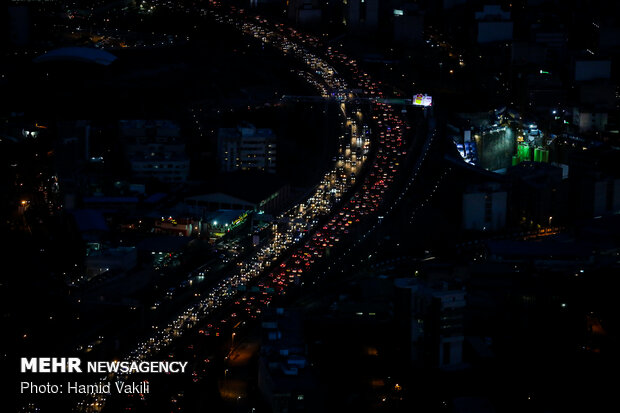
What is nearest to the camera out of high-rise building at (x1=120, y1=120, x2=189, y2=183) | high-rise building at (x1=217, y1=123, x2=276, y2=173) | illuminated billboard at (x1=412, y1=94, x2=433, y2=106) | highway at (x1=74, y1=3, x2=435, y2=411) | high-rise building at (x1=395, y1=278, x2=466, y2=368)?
high-rise building at (x1=395, y1=278, x2=466, y2=368)

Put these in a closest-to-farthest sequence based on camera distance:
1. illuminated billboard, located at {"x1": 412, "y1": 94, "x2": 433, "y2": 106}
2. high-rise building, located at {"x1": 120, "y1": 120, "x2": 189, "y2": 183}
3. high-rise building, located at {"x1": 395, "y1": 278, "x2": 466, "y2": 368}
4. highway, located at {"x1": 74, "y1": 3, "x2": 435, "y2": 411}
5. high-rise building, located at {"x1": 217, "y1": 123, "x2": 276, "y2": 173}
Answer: high-rise building, located at {"x1": 395, "y1": 278, "x2": 466, "y2": 368}
highway, located at {"x1": 74, "y1": 3, "x2": 435, "y2": 411}
high-rise building, located at {"x1": 120, "y1": 120, "x2": 189, "y2": 183}
high-rise building, located at {"x1": 217, "y1": 123, "x2": 276, "y2": 173}
illuminated billboard, located at {"x1": 412, "y1": 94, "x2": 433, "y2": 106}

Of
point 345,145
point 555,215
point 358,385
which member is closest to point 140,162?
point 345,145

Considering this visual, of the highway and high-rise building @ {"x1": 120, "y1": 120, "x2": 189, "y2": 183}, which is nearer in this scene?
the highway

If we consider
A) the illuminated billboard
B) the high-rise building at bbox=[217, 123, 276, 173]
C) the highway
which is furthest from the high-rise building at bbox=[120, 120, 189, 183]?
the illuminated billboard

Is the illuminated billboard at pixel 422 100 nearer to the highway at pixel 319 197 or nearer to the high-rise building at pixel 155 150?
the highway at pixel 319 197

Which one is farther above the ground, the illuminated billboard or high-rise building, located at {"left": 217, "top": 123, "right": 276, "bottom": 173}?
the illuminated billboard

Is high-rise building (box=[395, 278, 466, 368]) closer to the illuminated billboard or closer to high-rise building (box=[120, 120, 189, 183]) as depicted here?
high-rise building (box=[120, 120, 189, 183])

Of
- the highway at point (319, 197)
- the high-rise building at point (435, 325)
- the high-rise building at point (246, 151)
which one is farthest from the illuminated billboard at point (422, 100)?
the high-rise building at point (435, 325)

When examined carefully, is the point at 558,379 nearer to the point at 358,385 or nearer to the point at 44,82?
the point at 358,385

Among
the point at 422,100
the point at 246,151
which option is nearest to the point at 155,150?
the point at 246,151
